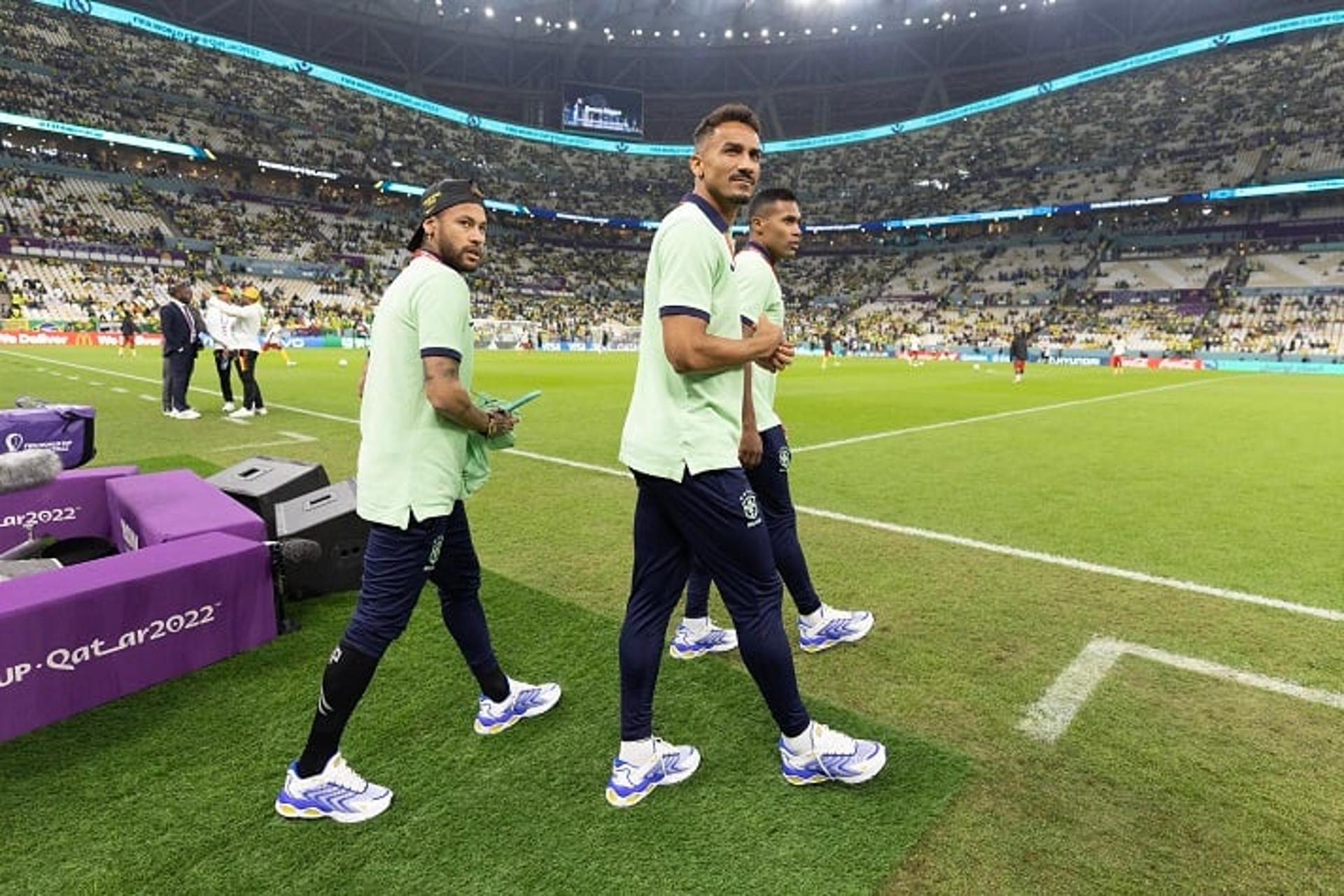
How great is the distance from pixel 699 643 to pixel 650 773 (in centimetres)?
125

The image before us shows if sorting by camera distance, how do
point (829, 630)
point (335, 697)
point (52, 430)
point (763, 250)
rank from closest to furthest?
point (335, 697) < point (763, 250) < point (829, 630) < point (52, 430)

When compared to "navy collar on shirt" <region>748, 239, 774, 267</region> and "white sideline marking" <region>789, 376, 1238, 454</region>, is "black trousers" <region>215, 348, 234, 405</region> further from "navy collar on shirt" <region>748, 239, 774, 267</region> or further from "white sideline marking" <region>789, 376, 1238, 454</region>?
"navy collar on shirt" <region>748, 239, 774, 267</region>

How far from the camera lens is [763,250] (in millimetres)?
3713

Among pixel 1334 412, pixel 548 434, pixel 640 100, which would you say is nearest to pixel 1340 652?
pixel 548 434

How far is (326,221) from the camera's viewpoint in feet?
197

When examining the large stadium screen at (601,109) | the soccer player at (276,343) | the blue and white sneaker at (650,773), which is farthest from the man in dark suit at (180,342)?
the large stadium screen at (601,109)

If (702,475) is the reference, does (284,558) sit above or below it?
below

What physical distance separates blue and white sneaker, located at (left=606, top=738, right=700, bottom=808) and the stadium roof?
256 feet

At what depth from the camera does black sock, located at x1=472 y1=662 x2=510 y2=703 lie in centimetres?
308

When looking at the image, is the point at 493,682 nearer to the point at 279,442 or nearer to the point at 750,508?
the point at 750,508

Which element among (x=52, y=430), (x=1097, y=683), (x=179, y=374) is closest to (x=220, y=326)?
(x=179, y=374)

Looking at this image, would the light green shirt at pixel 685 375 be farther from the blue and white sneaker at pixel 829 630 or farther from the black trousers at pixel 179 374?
the black trousers at pixel 179 374

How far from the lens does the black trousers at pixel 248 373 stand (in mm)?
11438

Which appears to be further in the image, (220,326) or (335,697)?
(220,326)
